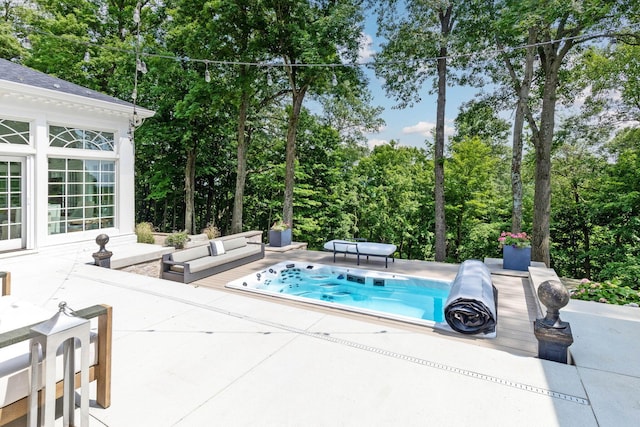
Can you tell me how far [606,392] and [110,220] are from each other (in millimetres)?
9947

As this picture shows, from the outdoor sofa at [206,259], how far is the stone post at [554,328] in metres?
5.76

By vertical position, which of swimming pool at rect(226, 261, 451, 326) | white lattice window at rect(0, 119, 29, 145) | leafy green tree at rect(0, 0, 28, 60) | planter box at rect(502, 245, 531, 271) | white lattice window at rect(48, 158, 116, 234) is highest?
leafy green tree at rect(0, 0, 28, 60)

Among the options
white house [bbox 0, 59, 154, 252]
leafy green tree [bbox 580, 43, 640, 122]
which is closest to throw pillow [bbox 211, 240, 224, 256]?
white house [bbox 0, 59, 154, 252]

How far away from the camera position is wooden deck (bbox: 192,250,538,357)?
162 inches

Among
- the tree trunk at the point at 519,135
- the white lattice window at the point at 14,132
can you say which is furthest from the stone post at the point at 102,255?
the tree trunk at the point at 519,135

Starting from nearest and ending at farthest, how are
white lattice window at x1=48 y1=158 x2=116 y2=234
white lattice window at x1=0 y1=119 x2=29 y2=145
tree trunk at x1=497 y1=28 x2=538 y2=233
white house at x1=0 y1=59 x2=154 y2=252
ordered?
white lattice window at x1=0 y1=119 x2=29 y2=145 < white house at x1=0 y1=59 x2=154 y2=252 < white lattice window at x1=48 y1=158 x2=116 y2=234 < tree trunk at x1=497 y1=28 x2=538 y2=233

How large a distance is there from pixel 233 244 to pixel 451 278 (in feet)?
17.0

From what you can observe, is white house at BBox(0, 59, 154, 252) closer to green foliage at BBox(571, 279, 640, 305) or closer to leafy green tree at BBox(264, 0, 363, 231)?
leafy green tree at BBox(264, 0, 363, 231)

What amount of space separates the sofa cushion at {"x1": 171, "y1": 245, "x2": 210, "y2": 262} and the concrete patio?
95.7 inches

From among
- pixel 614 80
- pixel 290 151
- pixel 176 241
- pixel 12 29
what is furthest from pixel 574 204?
pixel 12 29

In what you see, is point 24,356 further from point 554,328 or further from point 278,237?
point 278,237

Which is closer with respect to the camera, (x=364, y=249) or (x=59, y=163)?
A: (x=59, y=163)

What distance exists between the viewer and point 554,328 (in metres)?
3.11

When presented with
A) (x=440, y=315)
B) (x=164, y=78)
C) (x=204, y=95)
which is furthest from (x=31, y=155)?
(x=440, y=315)
